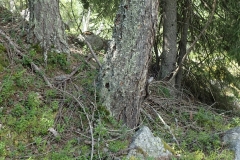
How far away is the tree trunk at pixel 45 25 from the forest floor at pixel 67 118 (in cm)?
19

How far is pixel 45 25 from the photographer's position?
5367 mm

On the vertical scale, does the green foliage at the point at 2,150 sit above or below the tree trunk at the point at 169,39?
below

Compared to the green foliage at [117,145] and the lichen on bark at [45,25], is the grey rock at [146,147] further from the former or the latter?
the lichen on bark at [45,25]

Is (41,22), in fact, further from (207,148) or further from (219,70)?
(219,70)

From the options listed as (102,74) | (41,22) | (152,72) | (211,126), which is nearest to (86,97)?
(102,74)

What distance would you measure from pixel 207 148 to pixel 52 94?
2.44 metres

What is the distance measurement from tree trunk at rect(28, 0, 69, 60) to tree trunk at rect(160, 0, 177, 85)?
273 cm

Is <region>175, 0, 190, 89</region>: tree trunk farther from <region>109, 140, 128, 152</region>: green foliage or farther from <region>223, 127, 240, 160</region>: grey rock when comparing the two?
<region>109, 140, 128, 152</region>: green foliage

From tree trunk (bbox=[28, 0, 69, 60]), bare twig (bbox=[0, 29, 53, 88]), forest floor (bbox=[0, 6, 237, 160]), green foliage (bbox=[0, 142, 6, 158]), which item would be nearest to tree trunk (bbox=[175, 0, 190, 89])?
forest floor (bbox=[0, 6, 237, 160])

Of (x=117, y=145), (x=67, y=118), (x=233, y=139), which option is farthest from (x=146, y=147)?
(x=233, y=139)

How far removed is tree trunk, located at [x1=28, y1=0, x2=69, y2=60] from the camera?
532 cm

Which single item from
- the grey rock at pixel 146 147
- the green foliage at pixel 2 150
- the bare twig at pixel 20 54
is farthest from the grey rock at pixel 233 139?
the green foliage at pixel 2 150

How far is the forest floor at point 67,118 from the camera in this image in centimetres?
368

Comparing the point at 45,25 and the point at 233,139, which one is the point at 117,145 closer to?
the point at 233,139
